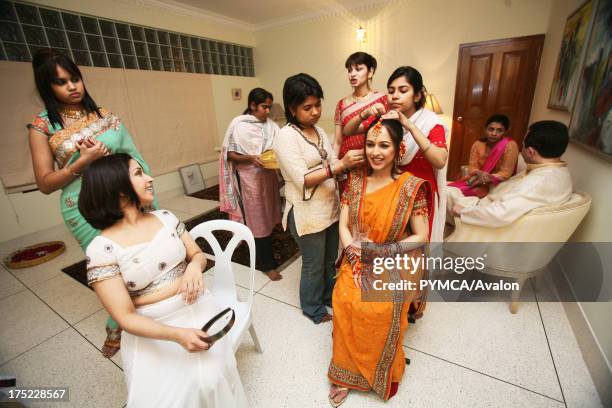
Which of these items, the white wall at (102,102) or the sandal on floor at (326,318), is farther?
the white wall at (102,102)

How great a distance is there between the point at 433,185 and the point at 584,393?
1119 mm

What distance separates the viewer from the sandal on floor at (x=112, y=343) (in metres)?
1.55

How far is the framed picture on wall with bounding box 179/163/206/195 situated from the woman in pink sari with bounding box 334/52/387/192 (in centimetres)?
332

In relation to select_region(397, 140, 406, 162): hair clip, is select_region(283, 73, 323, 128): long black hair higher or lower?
higher

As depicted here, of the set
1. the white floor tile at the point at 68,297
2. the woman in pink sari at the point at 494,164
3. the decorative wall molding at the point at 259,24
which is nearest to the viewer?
the white floor tile at the point at 68,297

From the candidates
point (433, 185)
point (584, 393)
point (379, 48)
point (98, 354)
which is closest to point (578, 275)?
point (584, 393)

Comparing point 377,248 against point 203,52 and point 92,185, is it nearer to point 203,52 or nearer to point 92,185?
point 92,185

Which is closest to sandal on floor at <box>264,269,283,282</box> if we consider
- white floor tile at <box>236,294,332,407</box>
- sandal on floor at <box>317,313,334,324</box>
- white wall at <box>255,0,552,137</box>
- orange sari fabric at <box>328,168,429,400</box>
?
white floor tile at <box>236,294,332,407</box>

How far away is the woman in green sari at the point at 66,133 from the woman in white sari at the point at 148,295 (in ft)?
1.57

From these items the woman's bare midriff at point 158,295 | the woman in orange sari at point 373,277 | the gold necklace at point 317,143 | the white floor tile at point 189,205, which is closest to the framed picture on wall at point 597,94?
the woman in orange sari at point 373,277

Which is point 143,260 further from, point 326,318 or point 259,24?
point 259,24

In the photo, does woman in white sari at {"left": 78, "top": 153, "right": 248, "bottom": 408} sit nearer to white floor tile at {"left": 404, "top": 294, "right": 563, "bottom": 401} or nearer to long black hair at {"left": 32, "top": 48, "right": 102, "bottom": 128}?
long black hair at {"left": 32, "top": 48, "right": 102, "bottom": 128}

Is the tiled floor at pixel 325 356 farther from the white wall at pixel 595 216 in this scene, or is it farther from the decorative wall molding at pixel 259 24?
the decorative wall molding at pixel 259 24

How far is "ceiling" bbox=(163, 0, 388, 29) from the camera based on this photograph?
4.03 metres
